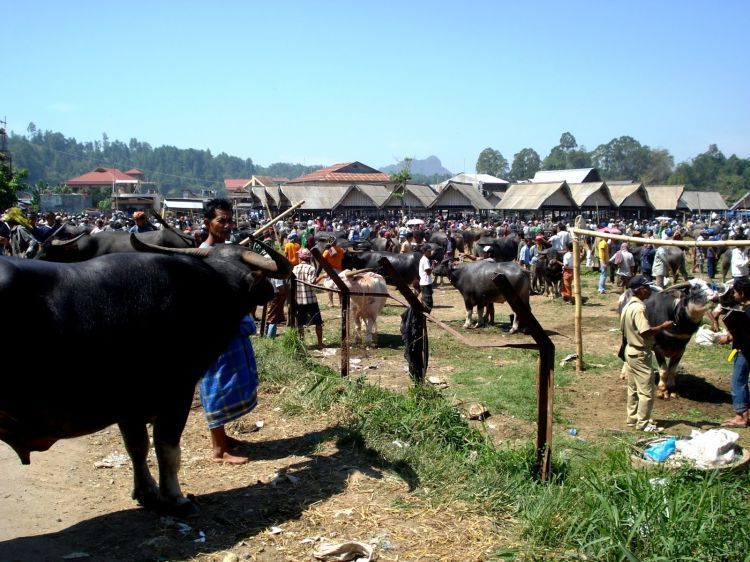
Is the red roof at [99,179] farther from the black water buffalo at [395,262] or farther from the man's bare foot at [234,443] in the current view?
the man's bare foot at [234,443]

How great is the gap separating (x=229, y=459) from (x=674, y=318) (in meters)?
6.12

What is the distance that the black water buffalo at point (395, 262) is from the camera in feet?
55.4

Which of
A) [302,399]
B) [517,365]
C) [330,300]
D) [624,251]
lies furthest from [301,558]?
[624,251]

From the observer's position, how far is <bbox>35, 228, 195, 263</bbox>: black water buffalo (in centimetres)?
739

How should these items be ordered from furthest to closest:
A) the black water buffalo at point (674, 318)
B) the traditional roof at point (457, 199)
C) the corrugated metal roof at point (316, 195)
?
the traditional roof at point (457, 199)
the corrugated metal roof at point (316, 195)
the black water buffalo at point (674, 318)

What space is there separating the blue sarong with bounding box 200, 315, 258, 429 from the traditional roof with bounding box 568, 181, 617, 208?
118ft

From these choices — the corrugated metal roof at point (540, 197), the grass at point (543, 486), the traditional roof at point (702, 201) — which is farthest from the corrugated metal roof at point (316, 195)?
the grass at point (543, 486)

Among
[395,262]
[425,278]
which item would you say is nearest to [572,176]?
[395,262]

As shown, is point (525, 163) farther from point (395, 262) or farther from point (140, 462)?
point (140, 462)

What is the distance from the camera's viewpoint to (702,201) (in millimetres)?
56688

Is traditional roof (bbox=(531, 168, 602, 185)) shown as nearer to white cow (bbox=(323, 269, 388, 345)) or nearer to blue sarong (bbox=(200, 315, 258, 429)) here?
white cow (bbox=(323, 269, 388, 345))

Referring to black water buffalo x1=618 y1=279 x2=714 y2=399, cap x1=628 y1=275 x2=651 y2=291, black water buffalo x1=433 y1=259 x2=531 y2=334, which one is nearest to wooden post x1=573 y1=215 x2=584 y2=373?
black water buffalo x1=618 y1=279 x2=714 y2=399

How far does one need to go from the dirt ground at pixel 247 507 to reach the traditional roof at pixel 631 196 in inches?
1518

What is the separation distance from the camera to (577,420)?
318 inches
